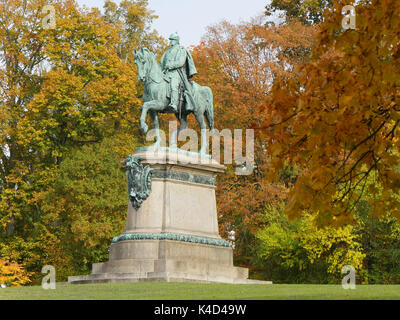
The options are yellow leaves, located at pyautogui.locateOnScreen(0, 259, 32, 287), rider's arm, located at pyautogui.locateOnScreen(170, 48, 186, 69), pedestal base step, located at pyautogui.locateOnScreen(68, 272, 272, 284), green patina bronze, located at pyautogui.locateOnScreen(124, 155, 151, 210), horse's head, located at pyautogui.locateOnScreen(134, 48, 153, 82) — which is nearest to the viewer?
pedestal base step, located at pyautogui.locateOnScreen(68, 272, 272, 284)

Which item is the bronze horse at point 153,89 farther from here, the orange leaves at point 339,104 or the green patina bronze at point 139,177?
the orange leaves at point 339,104

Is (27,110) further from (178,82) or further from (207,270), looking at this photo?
(207,270)

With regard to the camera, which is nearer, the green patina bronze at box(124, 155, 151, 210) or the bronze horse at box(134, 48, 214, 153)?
the green patina bronze at box(124, 155, 151, 210)

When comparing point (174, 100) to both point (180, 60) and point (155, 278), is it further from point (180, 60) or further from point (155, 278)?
point (155, 278)

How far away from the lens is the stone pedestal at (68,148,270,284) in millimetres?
19422

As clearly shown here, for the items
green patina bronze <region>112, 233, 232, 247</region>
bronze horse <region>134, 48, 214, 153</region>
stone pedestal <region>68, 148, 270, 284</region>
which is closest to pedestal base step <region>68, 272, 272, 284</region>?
stone pedestal <region>68, 148, 270, 284</region>

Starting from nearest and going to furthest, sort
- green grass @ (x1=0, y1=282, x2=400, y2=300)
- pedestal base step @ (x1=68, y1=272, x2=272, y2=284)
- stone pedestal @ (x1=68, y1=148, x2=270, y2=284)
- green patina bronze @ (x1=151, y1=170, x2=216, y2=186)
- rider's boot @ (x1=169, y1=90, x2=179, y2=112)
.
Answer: green grass @ (x1=0, y1=282, x2=400, y2=300)
pedestal base step @ (x1=68, y1=272, x2=272, y2=284)
stone pedestal @ (x1=68, y1=148, x2=270, y2=284)
green patina bronze @ (x1=151, y1=170, x2=216, y2=186)
rider's boot @ (x1=169, y1=90, x2=179, y2=112)

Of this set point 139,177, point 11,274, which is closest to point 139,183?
point 139,177

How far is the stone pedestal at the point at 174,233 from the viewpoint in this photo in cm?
1942

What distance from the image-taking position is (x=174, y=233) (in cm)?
2016

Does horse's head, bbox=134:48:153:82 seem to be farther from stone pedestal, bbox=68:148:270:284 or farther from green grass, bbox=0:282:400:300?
green grass, bbox=0:282:400:300

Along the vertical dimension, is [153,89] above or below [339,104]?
above

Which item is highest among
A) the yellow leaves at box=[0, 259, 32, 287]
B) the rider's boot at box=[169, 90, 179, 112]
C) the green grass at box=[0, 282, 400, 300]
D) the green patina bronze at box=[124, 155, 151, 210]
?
the rider's boot at box=[169, 90, 179, 112]
